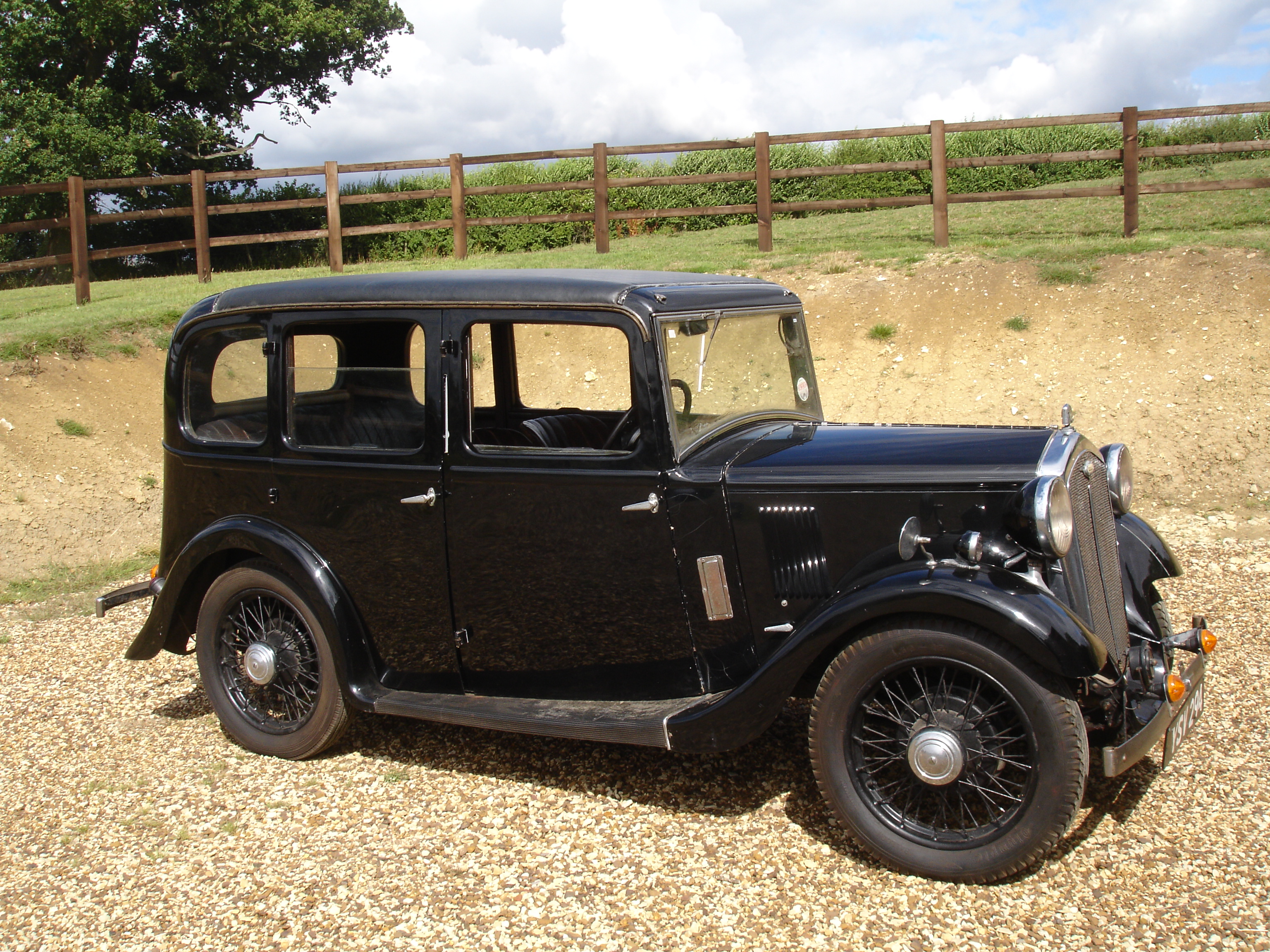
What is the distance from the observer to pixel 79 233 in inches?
535

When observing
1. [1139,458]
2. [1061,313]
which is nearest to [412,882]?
[1139,458]

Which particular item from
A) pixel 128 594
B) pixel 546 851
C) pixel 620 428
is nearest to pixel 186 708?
pixel 128 594

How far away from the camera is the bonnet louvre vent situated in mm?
3434

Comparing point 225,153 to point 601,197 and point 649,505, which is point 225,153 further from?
point 649,505

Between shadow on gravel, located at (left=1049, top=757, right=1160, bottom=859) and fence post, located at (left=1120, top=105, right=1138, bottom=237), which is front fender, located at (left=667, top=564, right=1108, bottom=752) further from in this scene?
fence post, located at (left=1120, top=105, right=1138, bottom=237)

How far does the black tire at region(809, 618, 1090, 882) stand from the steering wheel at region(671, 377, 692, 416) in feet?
3.40

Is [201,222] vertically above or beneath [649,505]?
above

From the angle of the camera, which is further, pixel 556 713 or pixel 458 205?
pixel 458 205

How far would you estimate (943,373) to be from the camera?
1018 centimetres

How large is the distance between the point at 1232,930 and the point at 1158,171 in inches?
795

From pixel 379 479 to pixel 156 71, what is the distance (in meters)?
22.7

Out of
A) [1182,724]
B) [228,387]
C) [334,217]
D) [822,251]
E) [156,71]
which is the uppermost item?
[156,71]

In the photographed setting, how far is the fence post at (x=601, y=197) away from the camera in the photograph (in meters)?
14.0

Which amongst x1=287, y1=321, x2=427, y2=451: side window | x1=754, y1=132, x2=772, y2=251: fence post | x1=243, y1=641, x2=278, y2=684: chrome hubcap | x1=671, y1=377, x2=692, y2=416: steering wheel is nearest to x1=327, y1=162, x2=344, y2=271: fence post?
x1=754, y1=132, x2=772, y2=251: fence post
